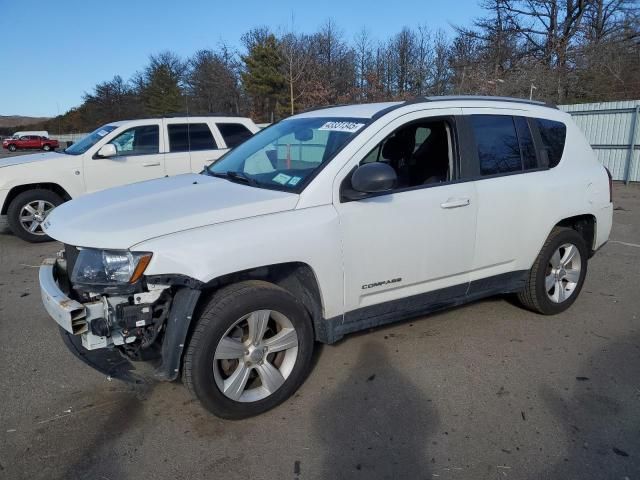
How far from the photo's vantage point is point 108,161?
313 inches

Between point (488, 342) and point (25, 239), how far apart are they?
6918mm

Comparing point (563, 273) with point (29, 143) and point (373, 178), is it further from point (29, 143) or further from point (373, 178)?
point (29, 143)

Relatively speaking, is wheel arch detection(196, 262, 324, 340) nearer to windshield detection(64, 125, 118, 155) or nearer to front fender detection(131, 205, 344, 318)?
front fender detection(131, 205, 344, 318)

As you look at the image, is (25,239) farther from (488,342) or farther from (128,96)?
(128,96)

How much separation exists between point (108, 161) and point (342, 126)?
5776 millimetres

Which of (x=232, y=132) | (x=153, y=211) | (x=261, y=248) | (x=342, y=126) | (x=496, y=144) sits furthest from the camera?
(x=232, y=132)

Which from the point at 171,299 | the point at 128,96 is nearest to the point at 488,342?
the point at 171,299

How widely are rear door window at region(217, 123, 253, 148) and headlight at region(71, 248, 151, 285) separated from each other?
6343 millimetres

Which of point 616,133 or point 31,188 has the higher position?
point 616,133

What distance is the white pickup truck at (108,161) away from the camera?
24.4ft

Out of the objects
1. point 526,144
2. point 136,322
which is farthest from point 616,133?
point 136,322

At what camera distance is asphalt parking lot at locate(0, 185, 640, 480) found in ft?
8.47

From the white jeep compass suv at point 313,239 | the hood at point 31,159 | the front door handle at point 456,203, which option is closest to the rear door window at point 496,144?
the white jeep compass suv at point 313,239

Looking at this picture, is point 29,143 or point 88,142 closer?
point 88,142
